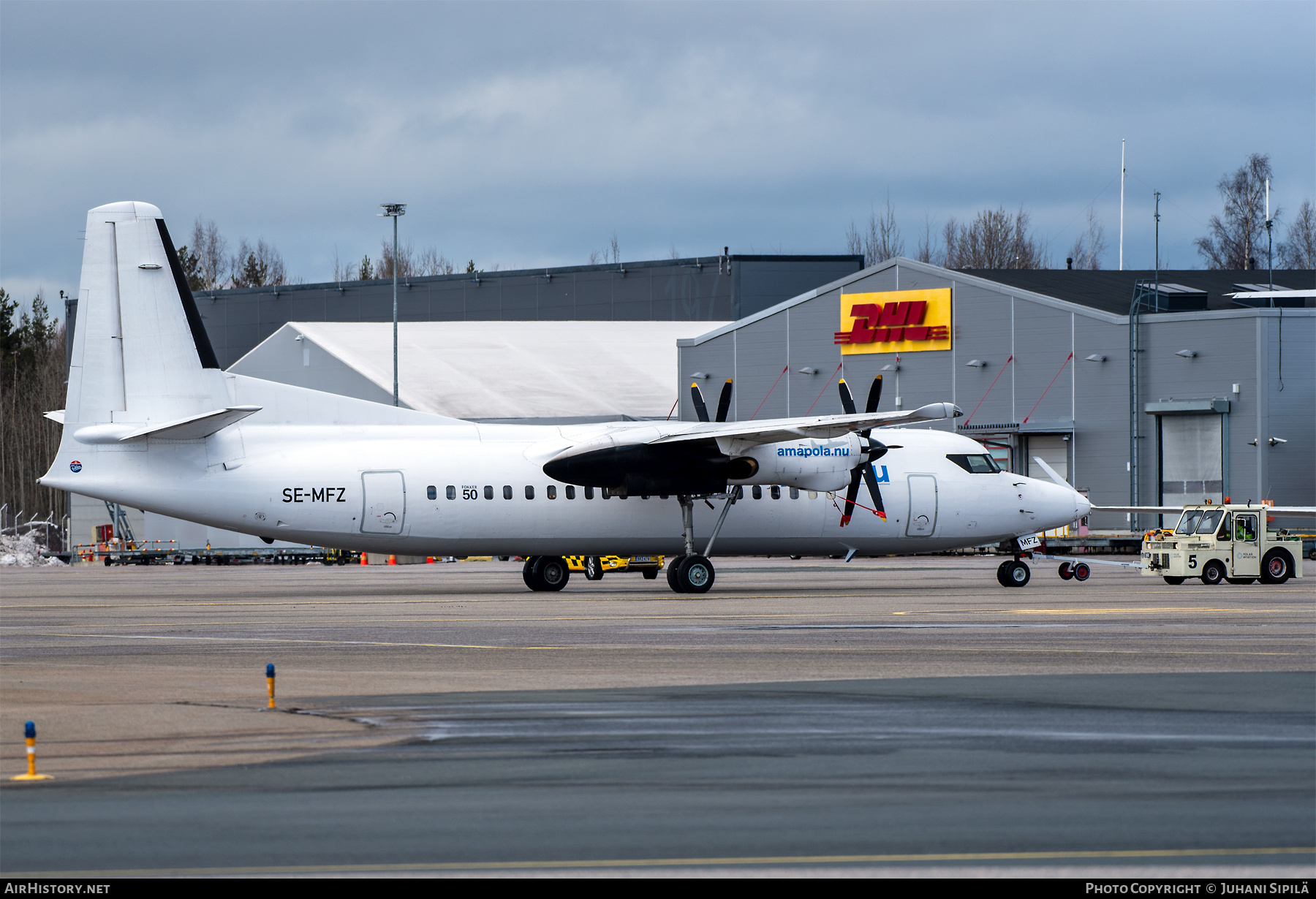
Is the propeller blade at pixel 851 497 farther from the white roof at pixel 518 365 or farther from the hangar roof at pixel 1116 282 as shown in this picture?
the white roof at pixel 518 365

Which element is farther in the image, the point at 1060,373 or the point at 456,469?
the point at 1060,373

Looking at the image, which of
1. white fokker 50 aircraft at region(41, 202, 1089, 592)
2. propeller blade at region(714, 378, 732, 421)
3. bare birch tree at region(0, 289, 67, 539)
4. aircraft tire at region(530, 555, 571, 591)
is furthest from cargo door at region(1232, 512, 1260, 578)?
bare birch tree at region(0, 289, 67, 539)

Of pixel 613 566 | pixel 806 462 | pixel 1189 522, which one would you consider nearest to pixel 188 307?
pixel 806 462

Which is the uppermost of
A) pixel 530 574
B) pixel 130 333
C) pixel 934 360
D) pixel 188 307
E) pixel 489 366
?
pixel 489 366

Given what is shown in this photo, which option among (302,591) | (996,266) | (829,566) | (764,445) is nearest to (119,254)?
(302,591)

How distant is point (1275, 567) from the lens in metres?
36.5

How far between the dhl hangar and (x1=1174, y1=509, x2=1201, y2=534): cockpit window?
1362 centimetres

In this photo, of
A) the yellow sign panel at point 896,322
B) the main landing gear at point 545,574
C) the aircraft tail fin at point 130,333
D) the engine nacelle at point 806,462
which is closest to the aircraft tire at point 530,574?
the main landing gear at point 545,574

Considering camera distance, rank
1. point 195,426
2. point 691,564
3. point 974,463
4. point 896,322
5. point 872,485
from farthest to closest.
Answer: point 896,322 < point 974,463 < point 872,485 < point 691,564 < point 195,426

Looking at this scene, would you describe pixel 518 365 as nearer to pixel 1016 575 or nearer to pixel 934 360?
pixel 934 360

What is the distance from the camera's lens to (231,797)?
9.45 meters

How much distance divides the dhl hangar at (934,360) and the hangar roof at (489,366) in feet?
0.51

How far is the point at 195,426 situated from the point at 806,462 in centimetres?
1323

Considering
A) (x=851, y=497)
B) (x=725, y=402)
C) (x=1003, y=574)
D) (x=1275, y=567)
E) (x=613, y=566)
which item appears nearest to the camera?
(x=851, y=497)
